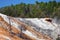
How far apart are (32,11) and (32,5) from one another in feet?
21.0

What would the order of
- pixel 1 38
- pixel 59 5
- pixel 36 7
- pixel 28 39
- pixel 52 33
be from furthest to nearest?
pixel 36 7
pixel 59 5
pixel 52 33
pixel 28 39
pixel 1 38

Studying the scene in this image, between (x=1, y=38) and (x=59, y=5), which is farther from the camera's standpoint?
(x=59, y=5)

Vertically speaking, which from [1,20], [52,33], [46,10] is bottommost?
[1,20]

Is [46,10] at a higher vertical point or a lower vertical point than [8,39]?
higher

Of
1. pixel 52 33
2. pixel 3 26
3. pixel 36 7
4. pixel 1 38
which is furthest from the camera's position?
pixel 36 7

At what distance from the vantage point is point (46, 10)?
171 ft

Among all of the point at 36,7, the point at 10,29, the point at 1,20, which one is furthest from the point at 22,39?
the point at 36,7

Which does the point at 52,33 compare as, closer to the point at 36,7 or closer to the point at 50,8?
the point at 50,8

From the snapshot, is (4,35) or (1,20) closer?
(4,35)

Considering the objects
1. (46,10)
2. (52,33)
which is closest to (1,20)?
(52,33)

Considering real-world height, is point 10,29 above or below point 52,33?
below

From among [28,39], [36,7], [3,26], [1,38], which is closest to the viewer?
[1,38]

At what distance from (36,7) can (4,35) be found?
4879 centimetres

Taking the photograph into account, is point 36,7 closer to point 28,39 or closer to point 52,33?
point 52,33
